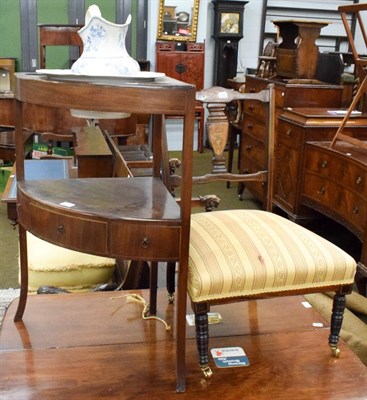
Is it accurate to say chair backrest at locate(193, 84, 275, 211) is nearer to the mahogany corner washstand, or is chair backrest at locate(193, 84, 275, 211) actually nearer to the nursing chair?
the nursing chair

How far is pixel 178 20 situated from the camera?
6.10 m

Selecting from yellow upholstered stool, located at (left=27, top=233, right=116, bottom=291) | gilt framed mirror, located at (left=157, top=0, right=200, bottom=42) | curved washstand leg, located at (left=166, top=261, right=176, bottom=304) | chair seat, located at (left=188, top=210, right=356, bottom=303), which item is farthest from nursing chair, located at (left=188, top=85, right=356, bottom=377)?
gilt framed mirror, located at (left=157, top=0, right=200, bottom=42)

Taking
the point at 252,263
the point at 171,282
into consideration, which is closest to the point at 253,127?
the point at 171,282

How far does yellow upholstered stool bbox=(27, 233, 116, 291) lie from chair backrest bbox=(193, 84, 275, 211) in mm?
758

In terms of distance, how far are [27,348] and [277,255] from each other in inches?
29.5

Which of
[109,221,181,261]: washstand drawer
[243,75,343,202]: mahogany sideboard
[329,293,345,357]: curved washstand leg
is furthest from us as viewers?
[243,75,343,202]: mahogany sideboard

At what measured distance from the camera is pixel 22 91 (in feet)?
4.22

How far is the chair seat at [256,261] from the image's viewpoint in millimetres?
1321

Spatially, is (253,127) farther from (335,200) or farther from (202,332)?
(202,332)

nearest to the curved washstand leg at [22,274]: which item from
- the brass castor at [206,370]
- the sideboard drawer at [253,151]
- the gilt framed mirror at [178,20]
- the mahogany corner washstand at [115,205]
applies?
the mahogany corner washstand at [115,205]

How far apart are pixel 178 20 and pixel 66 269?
4586 millimetres

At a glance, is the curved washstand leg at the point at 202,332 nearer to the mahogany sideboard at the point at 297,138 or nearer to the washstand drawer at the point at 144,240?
the washstand drawer at the point at 144,240

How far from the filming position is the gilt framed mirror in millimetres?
6027

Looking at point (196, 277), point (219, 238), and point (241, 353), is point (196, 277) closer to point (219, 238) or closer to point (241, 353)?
point (219, 238)
